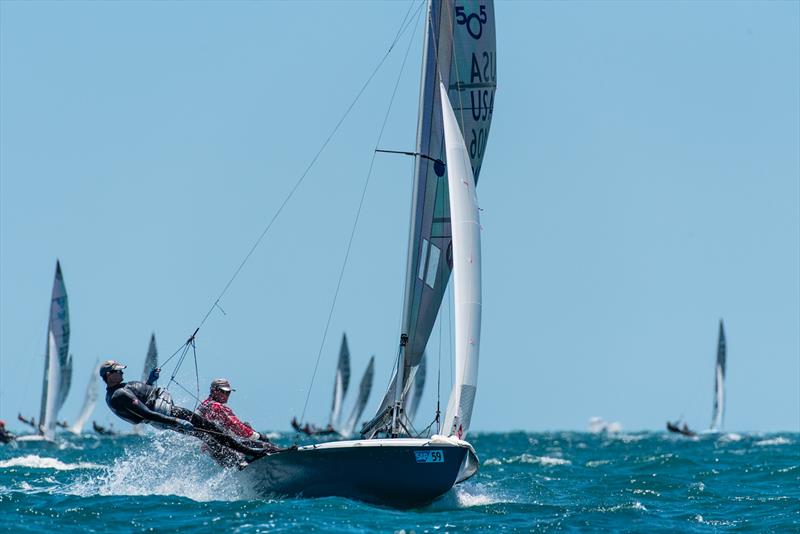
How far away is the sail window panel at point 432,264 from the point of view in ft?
66.6

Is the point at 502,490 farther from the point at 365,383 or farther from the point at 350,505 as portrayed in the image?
the point at 365,383

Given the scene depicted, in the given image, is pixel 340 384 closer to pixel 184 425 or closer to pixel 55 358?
pixel 55 358

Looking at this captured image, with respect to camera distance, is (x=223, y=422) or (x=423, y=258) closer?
(x=223, y=422)

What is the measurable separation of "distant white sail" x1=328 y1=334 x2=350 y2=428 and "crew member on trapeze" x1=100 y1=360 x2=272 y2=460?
63.2 meters

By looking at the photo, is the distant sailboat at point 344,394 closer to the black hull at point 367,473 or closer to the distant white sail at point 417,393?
the distant white sail at point 417,393

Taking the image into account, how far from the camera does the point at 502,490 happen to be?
23375 millimetres

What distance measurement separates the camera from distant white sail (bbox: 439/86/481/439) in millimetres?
18391

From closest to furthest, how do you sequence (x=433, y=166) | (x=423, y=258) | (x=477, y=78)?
(x=423, y=258)
(x=433, y=166)
(x=477, y=78)

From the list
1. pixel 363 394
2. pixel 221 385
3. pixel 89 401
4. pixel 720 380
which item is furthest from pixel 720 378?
pixel 221 385

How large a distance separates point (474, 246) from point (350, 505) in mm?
3986

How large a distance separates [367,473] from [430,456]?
873 mm

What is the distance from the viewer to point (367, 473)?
17.5 meters

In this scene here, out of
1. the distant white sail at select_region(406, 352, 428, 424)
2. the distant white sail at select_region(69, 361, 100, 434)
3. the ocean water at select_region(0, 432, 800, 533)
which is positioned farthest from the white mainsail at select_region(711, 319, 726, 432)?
the ocean water at select_region(0, 432, 800, 533)

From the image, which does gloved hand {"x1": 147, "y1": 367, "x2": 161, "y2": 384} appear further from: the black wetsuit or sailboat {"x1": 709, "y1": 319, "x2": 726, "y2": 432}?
sailboat {"x1": 709, "y1": 319, "x2": 726, "y2": 432}
